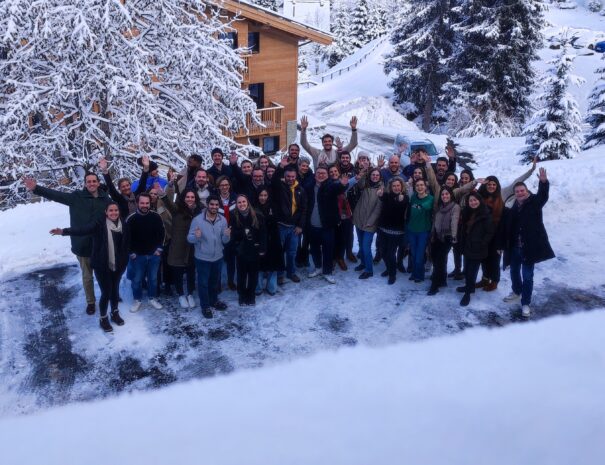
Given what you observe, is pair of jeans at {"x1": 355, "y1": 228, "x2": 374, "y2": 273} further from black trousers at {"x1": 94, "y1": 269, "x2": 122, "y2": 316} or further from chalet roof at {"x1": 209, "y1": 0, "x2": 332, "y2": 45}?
chalet roof at {"x1": 209, "y1": 0, "x2": 332, "y2": 45}

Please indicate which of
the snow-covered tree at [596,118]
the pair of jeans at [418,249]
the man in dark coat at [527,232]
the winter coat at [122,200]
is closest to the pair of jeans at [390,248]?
the pair of jeans at [418,249]

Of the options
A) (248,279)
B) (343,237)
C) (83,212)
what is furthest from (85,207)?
(343,237)

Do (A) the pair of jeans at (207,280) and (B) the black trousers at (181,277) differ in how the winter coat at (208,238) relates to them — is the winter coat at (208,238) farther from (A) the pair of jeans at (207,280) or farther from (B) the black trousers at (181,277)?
(B) the black trousers at (181,277)

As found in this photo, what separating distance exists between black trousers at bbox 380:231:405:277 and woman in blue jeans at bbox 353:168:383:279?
0.73 feet

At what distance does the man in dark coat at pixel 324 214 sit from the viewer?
883cm

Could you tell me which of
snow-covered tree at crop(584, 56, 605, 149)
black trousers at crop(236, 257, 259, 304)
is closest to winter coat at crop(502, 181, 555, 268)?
black trousers at crop(236, 257, 259, 304)

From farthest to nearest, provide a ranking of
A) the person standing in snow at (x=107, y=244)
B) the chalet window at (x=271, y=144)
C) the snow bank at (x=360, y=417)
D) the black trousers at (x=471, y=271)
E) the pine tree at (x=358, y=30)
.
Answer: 1. the pine tree at (x=358, y=30)
2. the chalet window at (x=271, y=144)
3. the black trousers at (x=471, y=271)
4. the person standing in snow at (x=107, y=244)
5. the snow bank at (x=360, y=417)

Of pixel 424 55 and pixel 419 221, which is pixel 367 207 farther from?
pixel 424 55

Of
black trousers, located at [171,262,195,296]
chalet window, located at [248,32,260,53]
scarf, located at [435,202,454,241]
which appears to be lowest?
black trousers, located at [171,262,195,296]

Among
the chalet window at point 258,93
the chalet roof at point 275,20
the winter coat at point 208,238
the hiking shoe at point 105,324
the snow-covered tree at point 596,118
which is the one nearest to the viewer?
the hiking shoe at point 105,324

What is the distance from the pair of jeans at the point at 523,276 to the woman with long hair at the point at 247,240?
3.69m

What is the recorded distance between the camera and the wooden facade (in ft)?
81.1

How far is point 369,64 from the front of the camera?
56.1m

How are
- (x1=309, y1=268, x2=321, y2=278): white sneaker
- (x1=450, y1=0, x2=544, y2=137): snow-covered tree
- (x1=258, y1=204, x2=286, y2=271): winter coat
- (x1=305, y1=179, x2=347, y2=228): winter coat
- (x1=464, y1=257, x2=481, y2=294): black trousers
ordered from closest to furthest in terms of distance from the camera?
(x1=464, y1=257, x2=481, y2=294): black trousers
(x1=258, y1=204, x2=286, y2=271): winter coat
(x1=305, y1=179, x2=347, y2=228): winter coat
(x1=309, y1=268, x2=321, y2=278): white sneaker
(x1=450, y1=0, x2=544, y2=137): snow-covered tree
